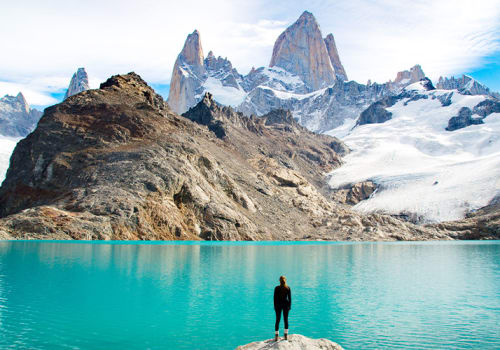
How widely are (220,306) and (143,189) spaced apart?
68.0 m

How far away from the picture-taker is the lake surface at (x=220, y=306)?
18484mm

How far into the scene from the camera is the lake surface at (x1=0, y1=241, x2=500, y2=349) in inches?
728

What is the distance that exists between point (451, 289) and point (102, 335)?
25.6 m

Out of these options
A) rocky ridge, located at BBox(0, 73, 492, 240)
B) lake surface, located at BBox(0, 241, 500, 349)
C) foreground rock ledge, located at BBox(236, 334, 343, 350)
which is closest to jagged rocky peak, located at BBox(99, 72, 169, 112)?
rocky ridge, located at BBox(0, 73, 492, 240)

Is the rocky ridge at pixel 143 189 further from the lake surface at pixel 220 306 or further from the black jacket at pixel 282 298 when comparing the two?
the black jacket at pixel 282 298

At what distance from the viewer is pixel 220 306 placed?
24328 millimetres

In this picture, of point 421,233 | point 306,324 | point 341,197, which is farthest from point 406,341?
point 341,197

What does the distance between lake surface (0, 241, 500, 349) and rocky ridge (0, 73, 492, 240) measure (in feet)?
131

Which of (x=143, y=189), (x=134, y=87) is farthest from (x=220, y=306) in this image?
(x=134, y=87)

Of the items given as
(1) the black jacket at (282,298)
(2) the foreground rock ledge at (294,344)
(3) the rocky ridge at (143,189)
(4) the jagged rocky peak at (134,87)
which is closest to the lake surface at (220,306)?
(2) the foreground rock ledge at (294,344)

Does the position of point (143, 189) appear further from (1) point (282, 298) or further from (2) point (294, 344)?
(2) point (294, 344)

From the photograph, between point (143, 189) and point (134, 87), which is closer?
point (143, 189)

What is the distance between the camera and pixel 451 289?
108 feet

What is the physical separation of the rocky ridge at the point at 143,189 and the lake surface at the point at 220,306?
39952mm
